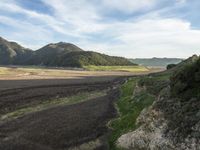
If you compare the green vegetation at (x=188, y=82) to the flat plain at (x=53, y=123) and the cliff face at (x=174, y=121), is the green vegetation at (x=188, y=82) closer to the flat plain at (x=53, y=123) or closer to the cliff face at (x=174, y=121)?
the cliff face at (x=174, y=121)

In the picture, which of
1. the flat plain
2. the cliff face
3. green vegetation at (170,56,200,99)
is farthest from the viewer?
the flat plain

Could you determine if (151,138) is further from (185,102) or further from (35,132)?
(35,132)

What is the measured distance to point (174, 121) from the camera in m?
24.4

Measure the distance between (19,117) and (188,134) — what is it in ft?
92.5

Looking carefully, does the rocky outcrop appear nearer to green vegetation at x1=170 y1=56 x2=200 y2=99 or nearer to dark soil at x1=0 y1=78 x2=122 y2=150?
green vegetation at x1=170 y1=56 x2=200 y2=99

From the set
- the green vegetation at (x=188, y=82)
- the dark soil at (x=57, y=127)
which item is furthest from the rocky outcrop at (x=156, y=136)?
the dark soil at (x=57, y=127)

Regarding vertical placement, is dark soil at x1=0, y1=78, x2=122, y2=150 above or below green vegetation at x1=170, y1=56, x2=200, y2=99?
below

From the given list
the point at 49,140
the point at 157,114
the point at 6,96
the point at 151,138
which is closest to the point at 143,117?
the point at 157,114

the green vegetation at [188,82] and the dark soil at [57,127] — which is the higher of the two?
the green vegetation at [188,82]

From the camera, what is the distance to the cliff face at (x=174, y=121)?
22531 millimetres

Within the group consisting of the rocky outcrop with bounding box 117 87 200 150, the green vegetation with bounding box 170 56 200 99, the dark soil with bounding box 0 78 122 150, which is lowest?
the dark soil with bounding box 0 78 122 150

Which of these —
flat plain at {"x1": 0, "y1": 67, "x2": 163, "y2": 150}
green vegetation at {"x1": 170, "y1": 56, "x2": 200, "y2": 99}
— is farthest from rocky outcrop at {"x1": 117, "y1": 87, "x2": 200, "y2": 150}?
flat plain at {"x1": 0, "y1": 67, "x2": 163, "y2": 150}

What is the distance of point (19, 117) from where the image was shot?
1752 inches

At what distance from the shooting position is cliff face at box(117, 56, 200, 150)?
887 inches
